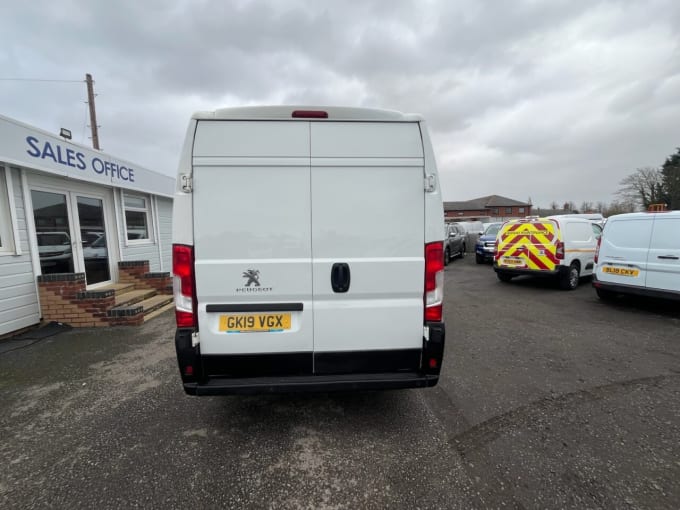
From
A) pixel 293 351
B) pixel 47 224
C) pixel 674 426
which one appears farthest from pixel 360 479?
pixel 47 224

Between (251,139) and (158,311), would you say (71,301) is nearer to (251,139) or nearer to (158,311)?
(158,311)

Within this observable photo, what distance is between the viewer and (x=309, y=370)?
2.27 m

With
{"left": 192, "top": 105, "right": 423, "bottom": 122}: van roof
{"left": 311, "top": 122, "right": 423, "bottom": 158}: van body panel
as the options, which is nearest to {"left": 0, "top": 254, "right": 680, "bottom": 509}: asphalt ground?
{"left": 311, "top": 122, "right": 423, "bottom": 158}: van body panel

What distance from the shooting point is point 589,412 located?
2641 millimetres

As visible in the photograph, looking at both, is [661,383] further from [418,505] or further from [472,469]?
[418,505]

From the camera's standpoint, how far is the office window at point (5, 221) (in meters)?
4.50

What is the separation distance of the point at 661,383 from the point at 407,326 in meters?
3.02

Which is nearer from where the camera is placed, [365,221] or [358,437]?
[365,221]

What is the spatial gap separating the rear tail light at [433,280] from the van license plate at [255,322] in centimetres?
103

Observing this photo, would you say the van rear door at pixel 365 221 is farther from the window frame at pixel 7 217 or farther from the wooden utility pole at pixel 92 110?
the wooden utility pole at pixel 92 110

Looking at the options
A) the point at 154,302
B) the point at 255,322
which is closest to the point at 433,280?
the point at 255,322

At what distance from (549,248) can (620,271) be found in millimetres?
1611

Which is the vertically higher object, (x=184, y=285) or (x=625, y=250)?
(x=184, y=285)

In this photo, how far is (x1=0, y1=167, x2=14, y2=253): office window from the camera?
4496 mm
